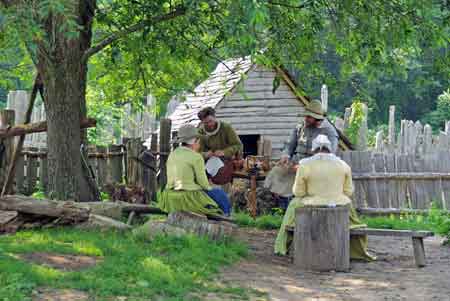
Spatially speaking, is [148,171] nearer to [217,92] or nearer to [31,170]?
[31,170]

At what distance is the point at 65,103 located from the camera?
462 inches

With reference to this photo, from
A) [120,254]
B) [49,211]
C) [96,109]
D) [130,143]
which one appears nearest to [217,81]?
[130,143]

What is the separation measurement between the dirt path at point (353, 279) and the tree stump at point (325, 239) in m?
0.20

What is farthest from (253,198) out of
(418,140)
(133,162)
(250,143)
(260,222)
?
(418,140)

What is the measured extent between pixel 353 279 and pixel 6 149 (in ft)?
23.8

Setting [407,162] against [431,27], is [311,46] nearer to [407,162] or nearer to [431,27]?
[431,27]

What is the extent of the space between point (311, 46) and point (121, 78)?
403 cm

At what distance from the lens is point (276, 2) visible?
11.4 metres

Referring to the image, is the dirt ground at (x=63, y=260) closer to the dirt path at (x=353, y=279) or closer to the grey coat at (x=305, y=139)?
the dirt path at (x=353, y=279)

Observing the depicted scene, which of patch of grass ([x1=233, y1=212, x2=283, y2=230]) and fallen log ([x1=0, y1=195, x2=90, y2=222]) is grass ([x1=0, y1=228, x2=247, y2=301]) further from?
patch of grass ([x1=233, y1=212, x2=283, y2=230])

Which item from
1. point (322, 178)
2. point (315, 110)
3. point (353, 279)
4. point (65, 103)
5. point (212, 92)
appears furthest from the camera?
point (212, 92)

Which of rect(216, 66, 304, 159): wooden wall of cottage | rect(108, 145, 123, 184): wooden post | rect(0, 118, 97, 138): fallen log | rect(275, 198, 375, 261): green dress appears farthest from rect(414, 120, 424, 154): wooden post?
rect(275, 198, 375, 261): green dress

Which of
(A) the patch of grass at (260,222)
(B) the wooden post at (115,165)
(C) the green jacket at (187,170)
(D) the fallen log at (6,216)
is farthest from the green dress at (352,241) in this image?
(B) the wooden post at (115,165)

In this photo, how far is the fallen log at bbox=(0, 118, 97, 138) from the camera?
12148mm
